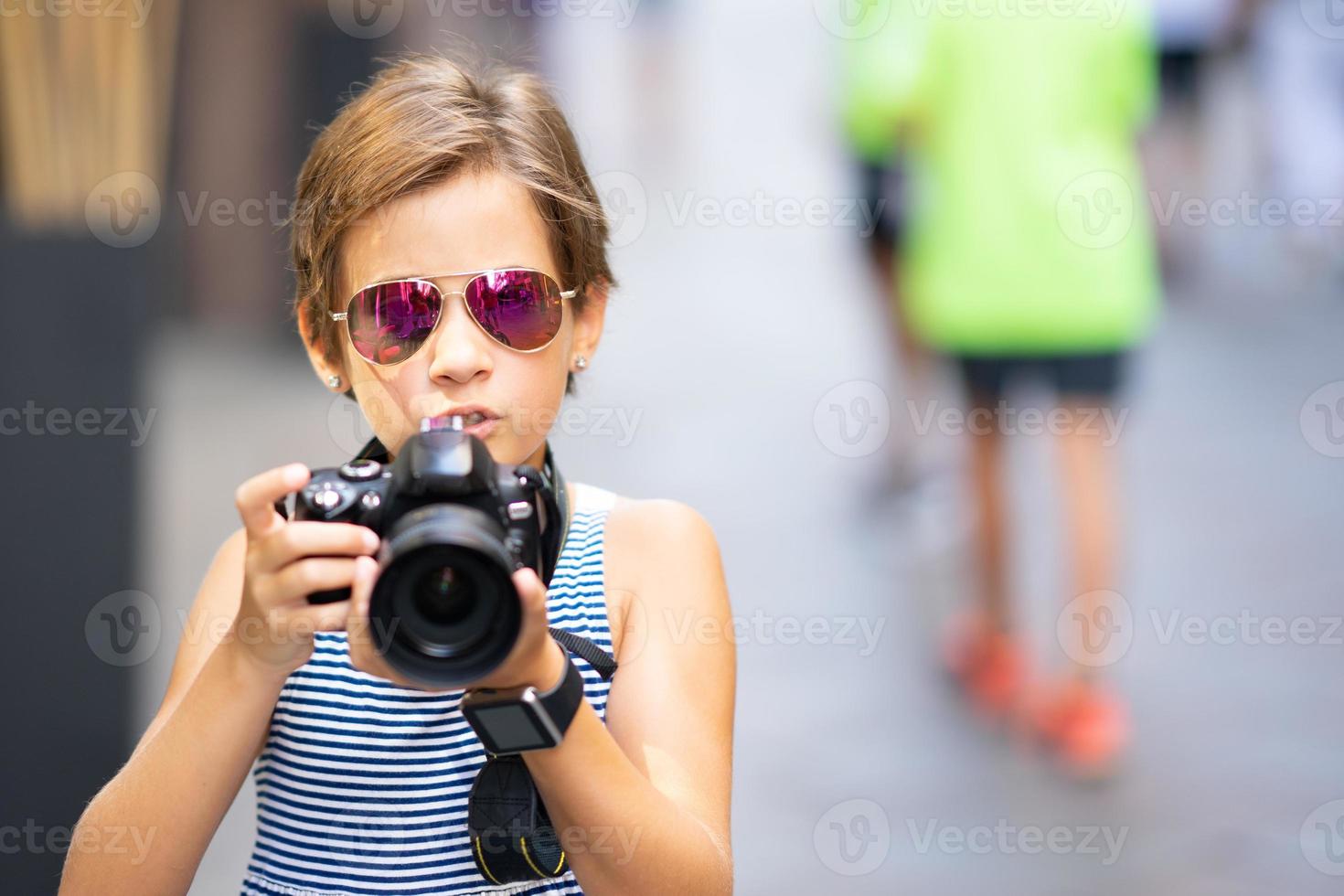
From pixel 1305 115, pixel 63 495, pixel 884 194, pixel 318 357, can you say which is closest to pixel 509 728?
pixel 318 357

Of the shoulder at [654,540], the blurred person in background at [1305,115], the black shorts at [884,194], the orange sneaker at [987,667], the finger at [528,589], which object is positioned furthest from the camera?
the blurred person in background at [1305,115]

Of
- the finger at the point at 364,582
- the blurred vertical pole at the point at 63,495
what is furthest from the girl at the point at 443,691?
the blurred vertical pole at the point at 63,495

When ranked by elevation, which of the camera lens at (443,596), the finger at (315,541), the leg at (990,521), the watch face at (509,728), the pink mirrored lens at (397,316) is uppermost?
the pink mirrored lens at (397,316)

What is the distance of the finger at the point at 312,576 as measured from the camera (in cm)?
140

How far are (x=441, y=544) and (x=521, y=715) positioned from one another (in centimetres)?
19

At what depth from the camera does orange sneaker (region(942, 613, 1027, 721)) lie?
4.11 meters

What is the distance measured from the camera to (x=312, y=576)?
1397mm

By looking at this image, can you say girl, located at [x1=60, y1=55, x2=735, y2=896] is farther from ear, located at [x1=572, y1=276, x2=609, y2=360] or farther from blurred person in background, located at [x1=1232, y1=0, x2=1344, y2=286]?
blurred person in background, located at [x1=1232, y1=0, x2=1344, y2=286]

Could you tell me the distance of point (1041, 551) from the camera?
4965mm

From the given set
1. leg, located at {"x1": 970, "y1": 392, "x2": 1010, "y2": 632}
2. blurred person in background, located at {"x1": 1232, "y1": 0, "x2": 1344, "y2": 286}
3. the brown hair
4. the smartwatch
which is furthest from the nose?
blurred person in background, located at {"x1": 1232, "y1": 0, "x2": 1344, "y2": 286}

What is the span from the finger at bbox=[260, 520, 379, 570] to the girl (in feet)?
0.12

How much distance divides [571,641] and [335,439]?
13.2ft

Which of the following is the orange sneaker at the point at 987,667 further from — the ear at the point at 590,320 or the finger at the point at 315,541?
the finger at the point at 315,541

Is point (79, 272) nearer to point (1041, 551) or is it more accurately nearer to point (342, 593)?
point (342, 593)
